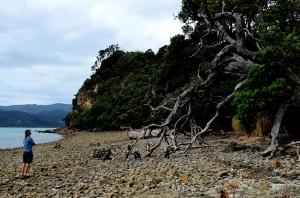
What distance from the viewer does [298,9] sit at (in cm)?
2383

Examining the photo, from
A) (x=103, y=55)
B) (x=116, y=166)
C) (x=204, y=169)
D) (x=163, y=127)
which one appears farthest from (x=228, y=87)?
(x=103, y=55)

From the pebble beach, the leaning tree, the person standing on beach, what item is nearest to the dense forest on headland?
the leaning tree

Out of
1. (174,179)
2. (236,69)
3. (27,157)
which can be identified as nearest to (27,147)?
(27,157)

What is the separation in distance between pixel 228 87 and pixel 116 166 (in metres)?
15.7

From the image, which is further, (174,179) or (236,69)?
(236,69)

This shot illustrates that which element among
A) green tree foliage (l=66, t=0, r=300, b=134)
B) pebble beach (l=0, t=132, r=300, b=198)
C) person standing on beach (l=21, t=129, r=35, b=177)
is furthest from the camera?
green tree foliage (l=66, t=0, r=300, b=134)

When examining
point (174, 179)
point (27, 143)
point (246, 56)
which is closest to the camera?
point (174, 179)

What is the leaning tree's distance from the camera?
1975 centimetres

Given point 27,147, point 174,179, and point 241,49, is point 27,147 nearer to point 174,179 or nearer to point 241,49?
point 174,179

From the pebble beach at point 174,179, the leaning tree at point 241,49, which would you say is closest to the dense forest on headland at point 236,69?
the leaning tree at point 241,49

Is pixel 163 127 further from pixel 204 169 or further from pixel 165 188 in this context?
pixel 165 188

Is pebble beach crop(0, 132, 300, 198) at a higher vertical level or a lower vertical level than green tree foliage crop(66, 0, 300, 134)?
lower

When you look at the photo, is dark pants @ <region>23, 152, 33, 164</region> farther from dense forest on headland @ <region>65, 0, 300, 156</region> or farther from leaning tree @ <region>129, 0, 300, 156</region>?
dense forest on headland @ <region>65, 0, 300, 156</region>

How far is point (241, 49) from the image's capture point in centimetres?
2311
